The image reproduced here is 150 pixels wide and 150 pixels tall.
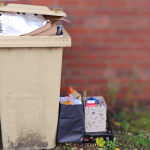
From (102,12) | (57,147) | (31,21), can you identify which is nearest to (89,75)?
(102,12)

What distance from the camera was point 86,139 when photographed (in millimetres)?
2787

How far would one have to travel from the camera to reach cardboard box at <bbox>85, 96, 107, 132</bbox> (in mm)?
2723

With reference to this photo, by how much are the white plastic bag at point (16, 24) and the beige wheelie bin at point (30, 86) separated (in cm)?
8

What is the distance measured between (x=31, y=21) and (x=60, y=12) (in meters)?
0.34

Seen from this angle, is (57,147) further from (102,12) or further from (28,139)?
(102,12)

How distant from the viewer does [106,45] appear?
340cm

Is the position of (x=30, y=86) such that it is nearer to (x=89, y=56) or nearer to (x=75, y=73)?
(x=75, y=73)

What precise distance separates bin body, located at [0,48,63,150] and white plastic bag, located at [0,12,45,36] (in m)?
0.20

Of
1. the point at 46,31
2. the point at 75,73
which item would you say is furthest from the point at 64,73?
the point at 46,31

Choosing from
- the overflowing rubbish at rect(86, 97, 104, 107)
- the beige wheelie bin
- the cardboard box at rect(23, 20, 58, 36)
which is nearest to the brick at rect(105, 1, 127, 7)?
the beige wheelie bin

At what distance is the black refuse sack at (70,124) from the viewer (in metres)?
2.57

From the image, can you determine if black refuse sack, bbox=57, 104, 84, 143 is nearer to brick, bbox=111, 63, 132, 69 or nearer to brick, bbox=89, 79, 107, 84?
brick, bbox=89, 79, 107, 84

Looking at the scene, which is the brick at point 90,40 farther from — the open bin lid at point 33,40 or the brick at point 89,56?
the open bin lid at point 33,40

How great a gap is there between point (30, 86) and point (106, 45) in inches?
63.3
